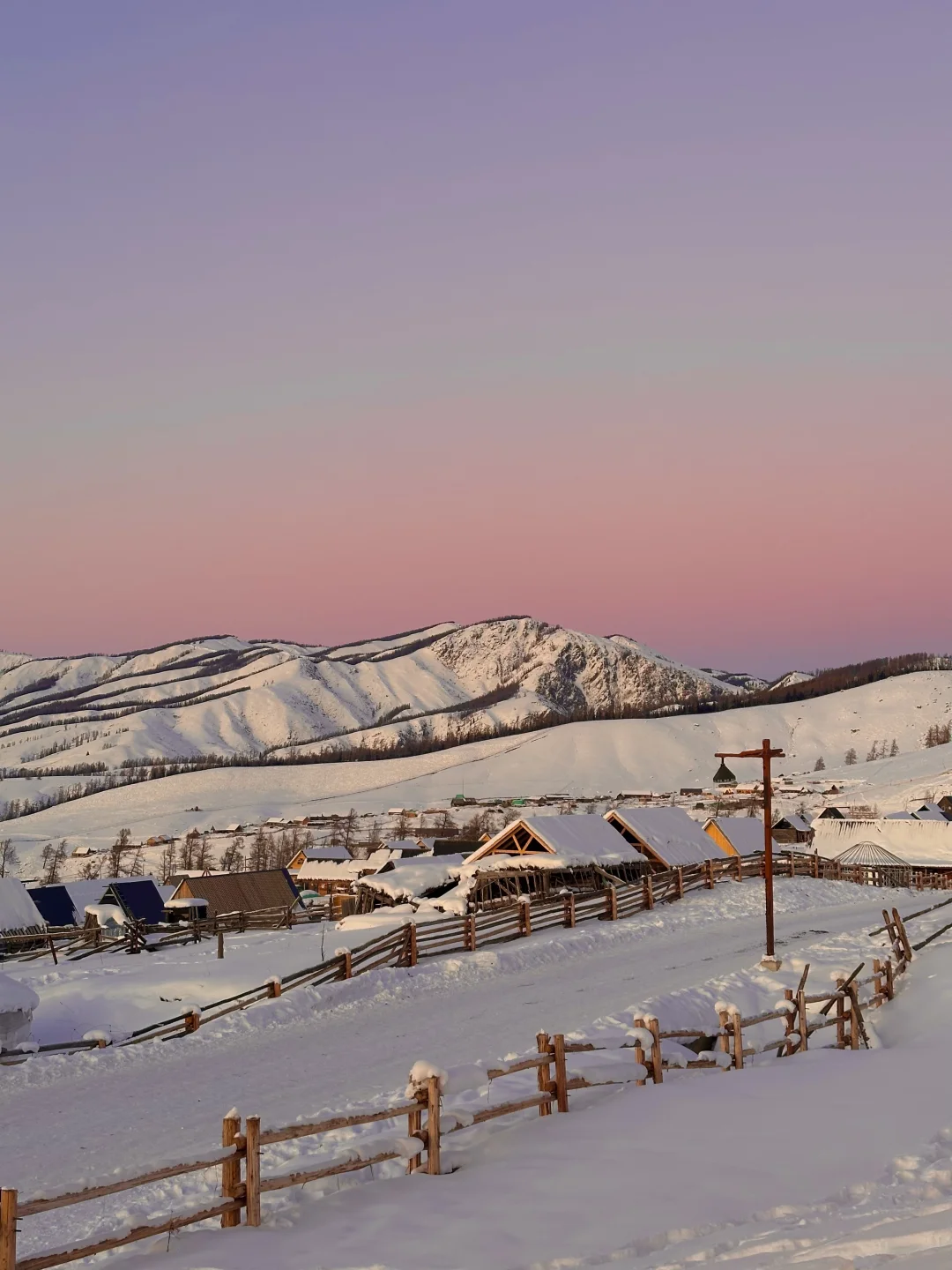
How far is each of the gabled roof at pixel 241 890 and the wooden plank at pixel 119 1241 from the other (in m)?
63.0

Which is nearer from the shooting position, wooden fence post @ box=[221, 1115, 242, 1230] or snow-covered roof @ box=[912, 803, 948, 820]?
wooden fence post @ box=[221, 1115, 242, 1230]

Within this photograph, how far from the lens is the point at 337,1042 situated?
71.6 feet

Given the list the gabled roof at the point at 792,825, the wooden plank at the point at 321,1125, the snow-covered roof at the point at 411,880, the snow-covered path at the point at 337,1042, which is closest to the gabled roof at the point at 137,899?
the snow-covered roof at the point at 411,880

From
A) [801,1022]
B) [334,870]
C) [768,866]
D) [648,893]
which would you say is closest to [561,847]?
[648,893]

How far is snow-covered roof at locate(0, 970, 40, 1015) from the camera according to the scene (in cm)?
2483

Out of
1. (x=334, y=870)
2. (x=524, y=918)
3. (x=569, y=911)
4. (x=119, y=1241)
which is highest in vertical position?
(x=119, y=1241)

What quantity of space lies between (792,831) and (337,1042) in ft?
299

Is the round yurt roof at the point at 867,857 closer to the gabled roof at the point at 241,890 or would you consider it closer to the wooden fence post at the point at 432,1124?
the gabled roof at the point at 241,890

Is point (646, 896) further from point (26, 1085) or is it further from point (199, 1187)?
point (199, 1187)

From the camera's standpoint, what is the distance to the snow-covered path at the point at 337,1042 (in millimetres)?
16641

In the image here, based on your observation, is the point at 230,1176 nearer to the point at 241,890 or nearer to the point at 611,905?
the point at 611,905

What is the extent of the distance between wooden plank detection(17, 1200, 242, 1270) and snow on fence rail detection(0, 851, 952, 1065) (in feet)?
41.9

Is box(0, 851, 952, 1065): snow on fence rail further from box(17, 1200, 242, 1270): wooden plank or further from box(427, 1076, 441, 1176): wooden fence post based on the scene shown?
box(17, 1200, 242, 1270): wooden plank

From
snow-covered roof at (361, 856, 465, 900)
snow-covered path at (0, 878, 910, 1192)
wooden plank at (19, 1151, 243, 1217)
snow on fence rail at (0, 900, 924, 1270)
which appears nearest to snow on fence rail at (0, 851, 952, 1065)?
snow-covered path at (0, 878, 910, 1192)
